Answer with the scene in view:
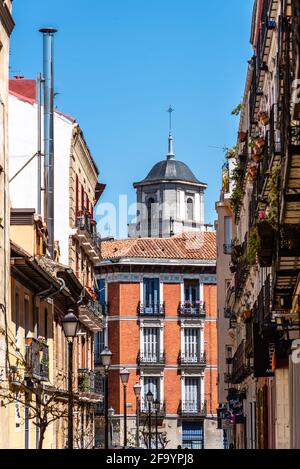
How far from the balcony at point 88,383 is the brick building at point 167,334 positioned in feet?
89.2

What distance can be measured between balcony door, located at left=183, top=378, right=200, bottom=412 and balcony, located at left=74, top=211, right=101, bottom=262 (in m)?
28.7

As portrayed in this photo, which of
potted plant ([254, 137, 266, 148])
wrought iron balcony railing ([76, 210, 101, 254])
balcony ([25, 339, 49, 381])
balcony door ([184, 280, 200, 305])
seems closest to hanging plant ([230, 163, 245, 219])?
wrought iron balcony railing ([76, 210, 101, 254])

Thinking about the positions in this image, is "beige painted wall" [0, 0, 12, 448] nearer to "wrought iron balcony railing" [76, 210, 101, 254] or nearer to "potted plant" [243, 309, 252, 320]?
"potted plant" [243, 309, 252, 320]

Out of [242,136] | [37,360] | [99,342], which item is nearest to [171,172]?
[99,342]

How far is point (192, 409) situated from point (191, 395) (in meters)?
0.87

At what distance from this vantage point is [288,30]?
2095 centimetres

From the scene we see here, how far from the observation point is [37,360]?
40656 millimetres

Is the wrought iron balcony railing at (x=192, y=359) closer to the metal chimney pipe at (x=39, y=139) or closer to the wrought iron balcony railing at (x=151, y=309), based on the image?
the wrought iron balcony railing at (x=151, y=309)

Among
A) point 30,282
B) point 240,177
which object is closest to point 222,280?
point 240,177

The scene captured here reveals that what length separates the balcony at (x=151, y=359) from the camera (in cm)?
9219

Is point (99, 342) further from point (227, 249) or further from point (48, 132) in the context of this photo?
point (48, 132)
